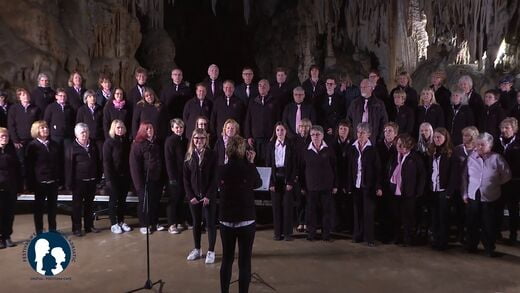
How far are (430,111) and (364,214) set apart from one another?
185 cm

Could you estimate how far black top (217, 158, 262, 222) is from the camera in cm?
446

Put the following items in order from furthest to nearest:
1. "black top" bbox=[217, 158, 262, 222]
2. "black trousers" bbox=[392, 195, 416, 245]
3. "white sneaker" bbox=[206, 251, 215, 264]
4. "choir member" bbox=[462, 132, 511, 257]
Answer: "black trousers" bbox=[392, 195, 416, 245]
"choir member" bbox=[462, 132, 511, 257]
"white sneaker" bbox=[206, 251, 215, 264]
"black top" bbox=[217, 158, 262, 222]

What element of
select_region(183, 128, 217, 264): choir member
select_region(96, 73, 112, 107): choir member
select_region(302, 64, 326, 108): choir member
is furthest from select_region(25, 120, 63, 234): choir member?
select_region(302, 64, 326, 108): choir member

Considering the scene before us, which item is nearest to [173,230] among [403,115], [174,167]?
[174,167]

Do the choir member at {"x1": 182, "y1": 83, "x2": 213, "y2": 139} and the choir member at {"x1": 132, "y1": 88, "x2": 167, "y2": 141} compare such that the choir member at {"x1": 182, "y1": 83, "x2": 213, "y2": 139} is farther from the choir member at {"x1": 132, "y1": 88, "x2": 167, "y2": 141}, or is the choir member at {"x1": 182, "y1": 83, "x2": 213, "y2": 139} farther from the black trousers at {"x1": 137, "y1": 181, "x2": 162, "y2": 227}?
the black trousers at {"x1": 137, "y1": 181, "x2": 162, "y2": 227}

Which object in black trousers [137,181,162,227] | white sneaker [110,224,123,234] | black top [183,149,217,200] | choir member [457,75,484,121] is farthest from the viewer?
choir member [457,75,484,121]

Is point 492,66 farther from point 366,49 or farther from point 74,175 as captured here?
point 74,175

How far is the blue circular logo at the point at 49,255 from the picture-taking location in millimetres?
5297

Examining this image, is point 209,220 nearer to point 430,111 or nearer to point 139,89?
point 139,89

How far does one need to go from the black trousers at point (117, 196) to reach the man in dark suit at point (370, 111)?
3362mm

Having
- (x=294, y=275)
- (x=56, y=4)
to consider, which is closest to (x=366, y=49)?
(x=56, y=4)

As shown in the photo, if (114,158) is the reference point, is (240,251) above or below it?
below

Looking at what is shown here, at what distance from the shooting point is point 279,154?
682 cm

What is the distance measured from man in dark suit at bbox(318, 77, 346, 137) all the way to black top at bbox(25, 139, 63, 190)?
3849mm
